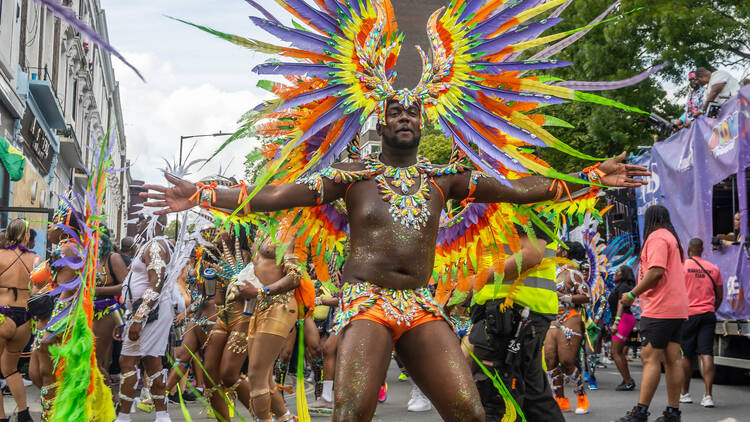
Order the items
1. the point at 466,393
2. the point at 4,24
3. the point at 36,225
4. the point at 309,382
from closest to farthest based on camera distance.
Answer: the point at 466,393
the point at 309,382
the point at 4,24
the point at 36,225

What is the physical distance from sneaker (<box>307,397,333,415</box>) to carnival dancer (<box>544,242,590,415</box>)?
96.8 inches

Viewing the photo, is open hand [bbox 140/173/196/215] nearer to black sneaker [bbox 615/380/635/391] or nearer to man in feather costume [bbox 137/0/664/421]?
man in feather costume [bbox 137/0/664/421]

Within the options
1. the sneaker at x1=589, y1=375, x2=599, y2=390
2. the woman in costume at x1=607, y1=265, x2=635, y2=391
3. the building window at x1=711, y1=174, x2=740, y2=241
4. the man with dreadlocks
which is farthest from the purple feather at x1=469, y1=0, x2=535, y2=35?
the building window at x1=711, y1=174, x2=740, y2=241

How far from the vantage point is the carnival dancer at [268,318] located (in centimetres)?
599

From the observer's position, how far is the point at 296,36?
4.20 metres

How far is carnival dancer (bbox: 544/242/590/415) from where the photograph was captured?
8.61 meters

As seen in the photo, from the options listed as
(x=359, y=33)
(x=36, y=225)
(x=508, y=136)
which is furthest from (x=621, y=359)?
(x=36, y=225)

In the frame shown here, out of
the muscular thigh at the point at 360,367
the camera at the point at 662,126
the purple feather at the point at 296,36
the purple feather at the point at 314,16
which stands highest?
the camera at the point at 662,126

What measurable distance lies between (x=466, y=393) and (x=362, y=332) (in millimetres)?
562

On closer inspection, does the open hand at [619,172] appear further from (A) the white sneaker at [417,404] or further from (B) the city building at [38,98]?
(A) the white sneaker at [417,404]

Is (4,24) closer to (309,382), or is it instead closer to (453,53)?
(309,382)

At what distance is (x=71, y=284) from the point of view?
5496mm

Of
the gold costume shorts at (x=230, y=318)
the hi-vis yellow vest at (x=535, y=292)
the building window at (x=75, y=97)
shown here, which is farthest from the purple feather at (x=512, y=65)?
the building window at (x=75, y=97)

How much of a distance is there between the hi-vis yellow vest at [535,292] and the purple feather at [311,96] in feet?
6.49
